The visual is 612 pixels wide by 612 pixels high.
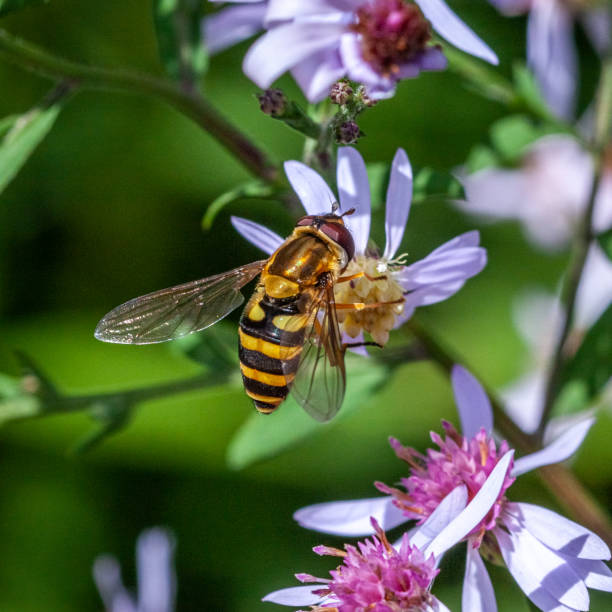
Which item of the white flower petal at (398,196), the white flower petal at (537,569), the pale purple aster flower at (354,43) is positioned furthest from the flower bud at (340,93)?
the white flower petal at (537,569)

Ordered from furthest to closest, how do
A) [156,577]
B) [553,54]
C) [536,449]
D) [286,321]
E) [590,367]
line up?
1. [553,54]
2. [156,577]
3. [590,367]
4. [536,449]
5. [286,321]

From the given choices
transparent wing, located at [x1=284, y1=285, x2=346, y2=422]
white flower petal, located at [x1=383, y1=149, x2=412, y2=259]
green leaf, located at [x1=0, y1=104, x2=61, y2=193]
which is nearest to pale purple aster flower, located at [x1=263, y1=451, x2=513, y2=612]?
transparent wing, located at [x1=284, y1=285, x2=346, y2=422]

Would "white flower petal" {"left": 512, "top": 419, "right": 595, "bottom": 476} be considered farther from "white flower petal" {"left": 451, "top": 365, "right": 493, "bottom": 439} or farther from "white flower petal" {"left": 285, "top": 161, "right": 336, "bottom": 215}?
"white flower petal" {"left": 285, "top": 161, "right": 336, "bottom": 215}

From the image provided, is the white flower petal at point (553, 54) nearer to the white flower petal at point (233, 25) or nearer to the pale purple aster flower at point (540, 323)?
the pale purple aster flower at point (540, 323)

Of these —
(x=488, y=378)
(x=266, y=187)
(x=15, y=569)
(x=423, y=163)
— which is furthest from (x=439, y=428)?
(x=266, y=187)

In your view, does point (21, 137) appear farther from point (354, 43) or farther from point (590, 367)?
point (590, 367)

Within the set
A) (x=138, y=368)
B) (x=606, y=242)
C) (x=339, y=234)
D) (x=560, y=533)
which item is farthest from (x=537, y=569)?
(x=138, y=368)

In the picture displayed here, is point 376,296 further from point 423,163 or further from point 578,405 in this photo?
point 423,163
